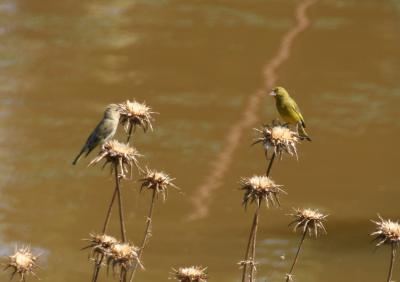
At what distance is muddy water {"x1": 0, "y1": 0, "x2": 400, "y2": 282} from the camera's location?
6.70m

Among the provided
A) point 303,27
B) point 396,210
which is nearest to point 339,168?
point 396,210

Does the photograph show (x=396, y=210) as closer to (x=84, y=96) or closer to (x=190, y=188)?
(x=190, y=188)

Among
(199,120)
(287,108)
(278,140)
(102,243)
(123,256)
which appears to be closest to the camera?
(123,256)

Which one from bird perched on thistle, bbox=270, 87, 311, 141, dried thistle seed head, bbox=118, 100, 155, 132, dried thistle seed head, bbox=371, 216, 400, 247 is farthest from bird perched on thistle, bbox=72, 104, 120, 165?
dried thistle seed head, bbox=371, 216, 400, 247

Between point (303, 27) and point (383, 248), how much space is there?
14.6ft

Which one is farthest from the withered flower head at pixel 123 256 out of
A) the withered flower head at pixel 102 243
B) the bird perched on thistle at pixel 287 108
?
the bird perched on thistle at pixel 287 108

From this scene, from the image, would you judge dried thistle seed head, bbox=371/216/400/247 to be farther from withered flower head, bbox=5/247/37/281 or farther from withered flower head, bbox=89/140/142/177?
withered flower head, bbox=5/247/37/281

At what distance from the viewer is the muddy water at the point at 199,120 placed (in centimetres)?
670

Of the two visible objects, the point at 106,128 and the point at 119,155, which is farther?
the point at 106,128

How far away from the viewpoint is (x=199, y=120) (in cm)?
870

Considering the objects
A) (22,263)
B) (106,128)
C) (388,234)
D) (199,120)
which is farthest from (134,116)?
(199,120)

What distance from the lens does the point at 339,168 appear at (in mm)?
8031

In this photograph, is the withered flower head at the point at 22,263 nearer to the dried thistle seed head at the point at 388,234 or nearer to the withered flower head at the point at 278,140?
the withered flower head at the point at 278,140

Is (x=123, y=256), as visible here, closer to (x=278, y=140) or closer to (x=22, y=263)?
(x=22, y=263)
